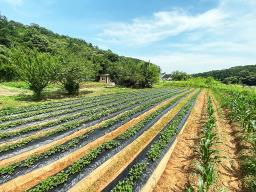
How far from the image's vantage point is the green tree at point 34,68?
26.6m

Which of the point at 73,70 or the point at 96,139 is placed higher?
the point at 73,70

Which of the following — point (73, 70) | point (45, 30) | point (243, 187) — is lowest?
point (243, 187)

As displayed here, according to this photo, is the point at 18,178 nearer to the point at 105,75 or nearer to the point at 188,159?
the point at 188,159

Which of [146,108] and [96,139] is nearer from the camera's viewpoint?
[96,139]

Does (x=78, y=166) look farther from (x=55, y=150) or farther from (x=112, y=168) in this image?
(x=55, y=150)

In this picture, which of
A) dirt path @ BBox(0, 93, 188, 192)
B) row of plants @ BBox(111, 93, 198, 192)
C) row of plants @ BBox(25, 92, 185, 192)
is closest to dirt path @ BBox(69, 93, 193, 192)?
row of plants @ BBox(111, 93, 198, 192)

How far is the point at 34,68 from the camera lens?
Answer: 2656 centimetres

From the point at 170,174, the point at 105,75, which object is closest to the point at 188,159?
the point at 170,174

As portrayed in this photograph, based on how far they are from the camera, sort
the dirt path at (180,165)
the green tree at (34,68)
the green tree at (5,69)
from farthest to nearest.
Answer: the green tree at (5,69) < the green tree at (34,68) < the dirt path at (180,165)

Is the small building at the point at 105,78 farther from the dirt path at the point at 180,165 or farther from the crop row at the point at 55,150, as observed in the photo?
the dirt path at the point at 180,165

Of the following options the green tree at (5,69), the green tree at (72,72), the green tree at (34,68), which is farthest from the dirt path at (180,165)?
the green tree at (5,69)

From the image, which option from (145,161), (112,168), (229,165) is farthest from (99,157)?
(229,165)

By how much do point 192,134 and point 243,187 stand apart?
628 centimetres

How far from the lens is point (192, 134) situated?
47.8ft
